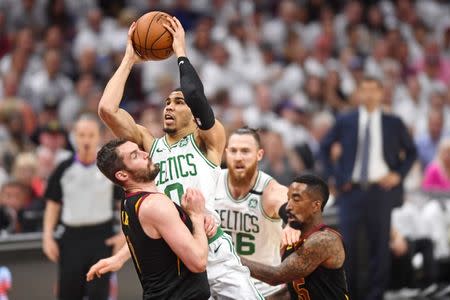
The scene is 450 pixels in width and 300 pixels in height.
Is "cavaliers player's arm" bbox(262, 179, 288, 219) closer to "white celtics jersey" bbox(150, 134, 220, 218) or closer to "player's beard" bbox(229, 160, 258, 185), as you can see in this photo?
"player's beard" bbox(229, 160, 258, 185)

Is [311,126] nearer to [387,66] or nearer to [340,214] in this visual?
[387,66]

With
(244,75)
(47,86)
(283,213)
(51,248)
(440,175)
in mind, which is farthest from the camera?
(244,75)

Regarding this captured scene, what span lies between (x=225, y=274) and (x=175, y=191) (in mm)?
655

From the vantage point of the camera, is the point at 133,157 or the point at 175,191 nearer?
the point at 133,157

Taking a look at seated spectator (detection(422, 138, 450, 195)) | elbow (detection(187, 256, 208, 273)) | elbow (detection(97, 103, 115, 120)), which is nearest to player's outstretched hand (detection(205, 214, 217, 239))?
elbow (detection(187, 256, 208, 273))

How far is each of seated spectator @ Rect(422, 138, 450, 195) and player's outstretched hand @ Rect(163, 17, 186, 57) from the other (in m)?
6.11

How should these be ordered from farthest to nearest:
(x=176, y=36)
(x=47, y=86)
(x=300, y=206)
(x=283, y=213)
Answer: (x=47, y=86), (x=283, y=213), (x=300, y=206), (x=176, y=36)

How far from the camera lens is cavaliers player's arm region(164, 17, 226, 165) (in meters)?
6.60

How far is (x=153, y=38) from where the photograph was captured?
699 cm

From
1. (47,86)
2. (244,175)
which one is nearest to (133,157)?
(244,175)

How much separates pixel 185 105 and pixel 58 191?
2903 mm

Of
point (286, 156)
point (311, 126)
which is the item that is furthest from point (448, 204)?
point (311, 126)

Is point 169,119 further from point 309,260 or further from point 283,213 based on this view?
point 309,260

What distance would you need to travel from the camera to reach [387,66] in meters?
16.2
